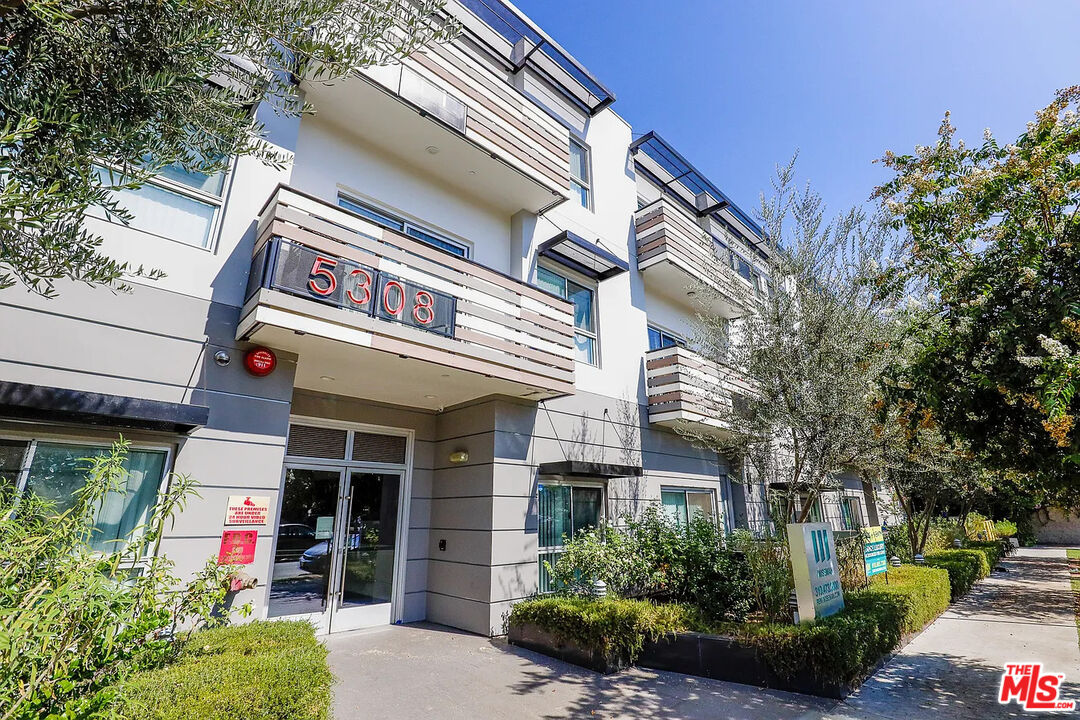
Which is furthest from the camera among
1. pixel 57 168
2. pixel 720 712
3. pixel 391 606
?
pixel 391 606

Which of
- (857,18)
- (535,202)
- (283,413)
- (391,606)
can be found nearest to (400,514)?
(391,606)

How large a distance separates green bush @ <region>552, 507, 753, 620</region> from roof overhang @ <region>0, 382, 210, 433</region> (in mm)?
5336

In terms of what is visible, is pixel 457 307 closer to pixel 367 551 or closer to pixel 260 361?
pixel 260 361

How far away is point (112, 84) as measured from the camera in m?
2.78

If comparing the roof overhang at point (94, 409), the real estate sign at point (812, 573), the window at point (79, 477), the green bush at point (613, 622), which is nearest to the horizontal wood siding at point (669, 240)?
the real estate sign at point (812, 573)

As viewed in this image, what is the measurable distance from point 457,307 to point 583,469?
3375 millimetres

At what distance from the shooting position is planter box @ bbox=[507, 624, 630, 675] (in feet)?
19.5

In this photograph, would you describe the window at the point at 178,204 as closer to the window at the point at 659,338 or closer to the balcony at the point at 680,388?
the balcony at the point at 680,388

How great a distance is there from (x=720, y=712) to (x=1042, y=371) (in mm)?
4029

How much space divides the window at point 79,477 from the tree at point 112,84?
2.48 m

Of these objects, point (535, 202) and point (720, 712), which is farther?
point (535, 202)

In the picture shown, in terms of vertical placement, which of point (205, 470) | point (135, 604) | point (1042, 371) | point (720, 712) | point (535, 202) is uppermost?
point (535, 202)

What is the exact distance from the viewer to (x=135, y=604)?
Result: 299 cm

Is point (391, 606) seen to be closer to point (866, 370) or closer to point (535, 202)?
point (535, 202)
